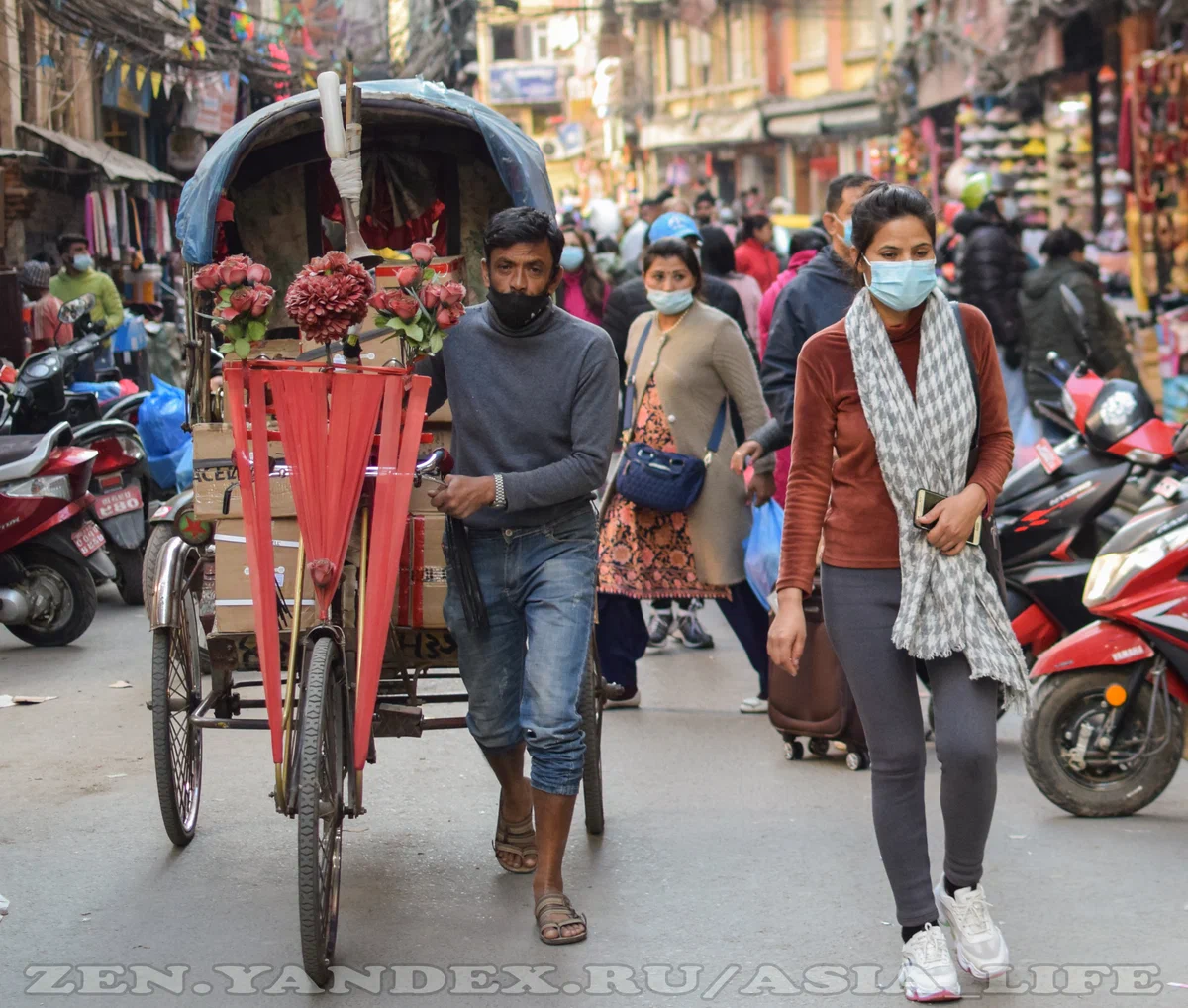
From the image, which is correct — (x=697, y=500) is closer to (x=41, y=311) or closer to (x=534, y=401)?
(x=534, y=401)

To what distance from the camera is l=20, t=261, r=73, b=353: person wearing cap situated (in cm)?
1522

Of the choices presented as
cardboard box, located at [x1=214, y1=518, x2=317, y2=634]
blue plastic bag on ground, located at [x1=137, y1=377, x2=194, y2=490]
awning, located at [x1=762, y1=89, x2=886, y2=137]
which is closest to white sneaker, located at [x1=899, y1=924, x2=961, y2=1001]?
cardboard box, located at [x1=214, y1=518, x2=317, y2=634]

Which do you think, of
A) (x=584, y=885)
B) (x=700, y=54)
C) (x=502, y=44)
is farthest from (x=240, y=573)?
(x=502, y=44)

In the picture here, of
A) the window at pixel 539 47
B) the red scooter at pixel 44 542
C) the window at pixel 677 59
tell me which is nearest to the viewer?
the red scooter at pixel 44 542

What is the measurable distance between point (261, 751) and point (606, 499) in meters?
1.75

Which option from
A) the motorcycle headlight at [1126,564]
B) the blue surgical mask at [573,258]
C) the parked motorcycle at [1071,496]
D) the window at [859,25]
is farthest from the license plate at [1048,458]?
the window at [859,25]

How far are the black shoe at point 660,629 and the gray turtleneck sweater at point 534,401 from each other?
4185 mm

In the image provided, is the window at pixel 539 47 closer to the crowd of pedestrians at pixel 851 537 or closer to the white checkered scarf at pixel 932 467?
the crowd of pedestrians at pixel 851 537

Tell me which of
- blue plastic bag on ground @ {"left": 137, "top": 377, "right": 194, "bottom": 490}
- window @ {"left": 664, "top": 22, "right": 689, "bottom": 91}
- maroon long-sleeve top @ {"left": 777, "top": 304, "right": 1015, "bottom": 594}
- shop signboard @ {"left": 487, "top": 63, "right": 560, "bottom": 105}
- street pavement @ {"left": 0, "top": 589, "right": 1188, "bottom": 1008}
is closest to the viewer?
maroon long-sleeve top @ {"left": 777, "top": 304, "right": 1015, "bottom": 594}

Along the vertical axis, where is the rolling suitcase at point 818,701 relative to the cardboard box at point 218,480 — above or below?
below

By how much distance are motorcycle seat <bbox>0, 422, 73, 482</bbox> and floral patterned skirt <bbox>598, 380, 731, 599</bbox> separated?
10.8 feet

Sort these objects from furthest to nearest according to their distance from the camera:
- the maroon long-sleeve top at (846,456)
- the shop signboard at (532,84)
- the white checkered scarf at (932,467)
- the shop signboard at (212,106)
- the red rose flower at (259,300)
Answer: the shop signboard at (532,84) < the shop signboard at (212,106) < the red rose flower at (259,300) < the maroon long-sleeve top at (846,456) < the white checkered scarf at (932,467)

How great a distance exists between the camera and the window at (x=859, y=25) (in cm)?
4231

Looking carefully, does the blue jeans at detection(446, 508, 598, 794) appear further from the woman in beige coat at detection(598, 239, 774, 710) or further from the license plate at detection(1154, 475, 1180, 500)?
the license plate at detection(1154, 475, 1180, 500)
